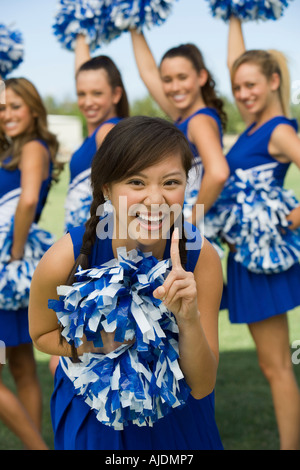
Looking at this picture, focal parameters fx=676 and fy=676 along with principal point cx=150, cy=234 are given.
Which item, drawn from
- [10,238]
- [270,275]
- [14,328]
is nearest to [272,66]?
[270,275]

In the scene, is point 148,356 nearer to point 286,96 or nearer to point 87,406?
point 87,406

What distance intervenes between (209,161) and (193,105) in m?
0.51

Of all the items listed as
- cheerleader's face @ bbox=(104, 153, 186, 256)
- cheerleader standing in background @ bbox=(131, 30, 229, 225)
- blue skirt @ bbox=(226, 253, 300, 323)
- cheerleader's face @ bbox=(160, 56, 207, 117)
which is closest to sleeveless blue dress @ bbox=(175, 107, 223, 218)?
cheerleader standing in background @ bbox=(131, 30, 229, 225)

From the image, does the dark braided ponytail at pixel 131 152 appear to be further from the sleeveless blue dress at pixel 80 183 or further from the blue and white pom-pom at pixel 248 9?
the blue and white pom-pom at pixel 248 9

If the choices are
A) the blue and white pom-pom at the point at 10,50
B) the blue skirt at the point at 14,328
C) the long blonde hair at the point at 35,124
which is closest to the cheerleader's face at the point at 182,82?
the long blonde hair at the point at 35,124

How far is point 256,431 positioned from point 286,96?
6.11 feet

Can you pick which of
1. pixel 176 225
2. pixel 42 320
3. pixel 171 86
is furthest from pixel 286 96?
pixel 42 320

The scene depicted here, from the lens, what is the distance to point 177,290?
1.67 metres

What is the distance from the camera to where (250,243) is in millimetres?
3398

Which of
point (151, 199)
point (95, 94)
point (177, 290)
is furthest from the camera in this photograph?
point (95, 94)

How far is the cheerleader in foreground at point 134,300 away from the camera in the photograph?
5.94 feet

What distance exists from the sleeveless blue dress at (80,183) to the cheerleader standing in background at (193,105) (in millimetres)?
372

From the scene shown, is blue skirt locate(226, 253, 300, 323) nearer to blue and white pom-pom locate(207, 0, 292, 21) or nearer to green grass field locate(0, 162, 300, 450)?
green grass field locate(0, 162, 300, 450)

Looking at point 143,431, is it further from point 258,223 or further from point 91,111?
point 91,111
